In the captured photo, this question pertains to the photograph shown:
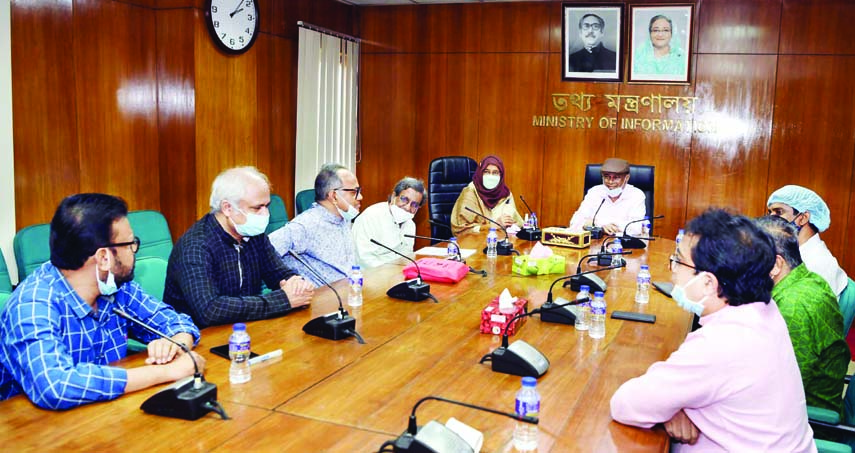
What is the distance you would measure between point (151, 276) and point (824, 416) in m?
2.49

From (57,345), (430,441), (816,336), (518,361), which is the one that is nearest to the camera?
(430,441)

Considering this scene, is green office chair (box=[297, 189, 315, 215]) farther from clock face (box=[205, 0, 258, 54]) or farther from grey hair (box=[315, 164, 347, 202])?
grey hair (box=[315, 164, 347, 202])

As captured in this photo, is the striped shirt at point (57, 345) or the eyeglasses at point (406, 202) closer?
the striped shirt at point (57, 345)

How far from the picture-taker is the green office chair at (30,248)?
316cm

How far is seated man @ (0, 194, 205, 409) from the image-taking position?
1.86 m

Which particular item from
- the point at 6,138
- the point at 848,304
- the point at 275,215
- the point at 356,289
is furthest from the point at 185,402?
the point at 275,215

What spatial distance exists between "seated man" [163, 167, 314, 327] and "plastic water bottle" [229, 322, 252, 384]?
0.50 m

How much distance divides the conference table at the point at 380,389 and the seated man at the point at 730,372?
0.10 meters

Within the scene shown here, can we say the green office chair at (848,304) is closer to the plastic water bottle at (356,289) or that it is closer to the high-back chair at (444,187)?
the plastic water bottle at (356,289)

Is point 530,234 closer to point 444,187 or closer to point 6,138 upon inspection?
point 444,187

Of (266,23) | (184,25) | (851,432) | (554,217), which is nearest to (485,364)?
(851,432)

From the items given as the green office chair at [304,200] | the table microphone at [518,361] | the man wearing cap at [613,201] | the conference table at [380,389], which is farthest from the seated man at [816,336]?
the green office chair at [304,200]

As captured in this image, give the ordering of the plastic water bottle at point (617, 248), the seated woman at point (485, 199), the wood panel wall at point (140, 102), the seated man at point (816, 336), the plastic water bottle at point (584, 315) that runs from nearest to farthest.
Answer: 1. the seated man at point (816, 336)
2. the plastic water bottle at point (584, 315)
3. the plastic water bottle at point (617, 248)
4. the wood panel wall at point (140, 102)
5. the seated woman at point (485, 199)

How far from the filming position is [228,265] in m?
2.89
